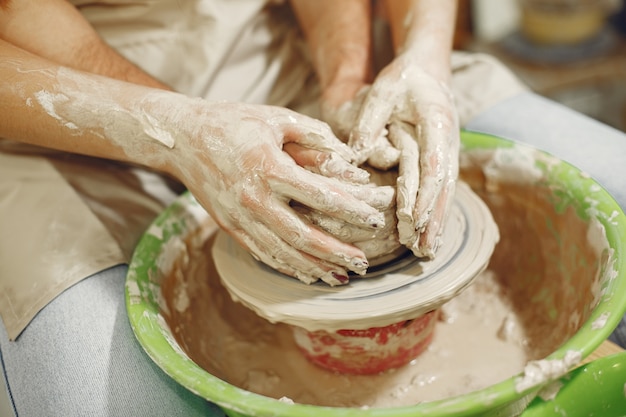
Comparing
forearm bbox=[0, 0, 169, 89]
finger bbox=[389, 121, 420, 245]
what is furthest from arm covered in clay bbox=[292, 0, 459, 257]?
forearm bbox=[0, 0, 169, 89]

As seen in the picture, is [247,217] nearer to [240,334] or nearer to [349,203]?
A: [349,203]

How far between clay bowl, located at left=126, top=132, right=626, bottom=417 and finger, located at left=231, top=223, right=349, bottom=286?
20 cm

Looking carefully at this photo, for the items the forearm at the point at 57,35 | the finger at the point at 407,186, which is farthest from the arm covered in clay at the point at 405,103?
the forearm at the point at 57,35

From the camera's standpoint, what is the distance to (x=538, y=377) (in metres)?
0.76

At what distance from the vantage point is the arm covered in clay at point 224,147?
90cm

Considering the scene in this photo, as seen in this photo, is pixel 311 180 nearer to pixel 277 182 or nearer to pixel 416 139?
pixel 277 182

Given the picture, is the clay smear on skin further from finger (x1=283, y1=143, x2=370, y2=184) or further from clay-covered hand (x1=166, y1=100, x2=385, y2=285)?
finger (x1=283, y1=143, x2=370, y2=184)

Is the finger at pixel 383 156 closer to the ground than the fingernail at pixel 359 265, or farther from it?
farther from it

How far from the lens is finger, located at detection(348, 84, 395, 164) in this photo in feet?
3.32

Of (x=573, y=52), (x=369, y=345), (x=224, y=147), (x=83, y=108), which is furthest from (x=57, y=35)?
(x=573, y=52)

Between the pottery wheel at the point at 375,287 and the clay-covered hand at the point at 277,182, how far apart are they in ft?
0.11

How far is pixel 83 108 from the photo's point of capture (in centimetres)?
101

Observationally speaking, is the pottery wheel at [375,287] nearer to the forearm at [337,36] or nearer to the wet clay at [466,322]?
the wet clay at [466,322]

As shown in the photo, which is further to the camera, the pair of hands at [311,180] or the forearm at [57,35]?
the forearm at [57,35]
